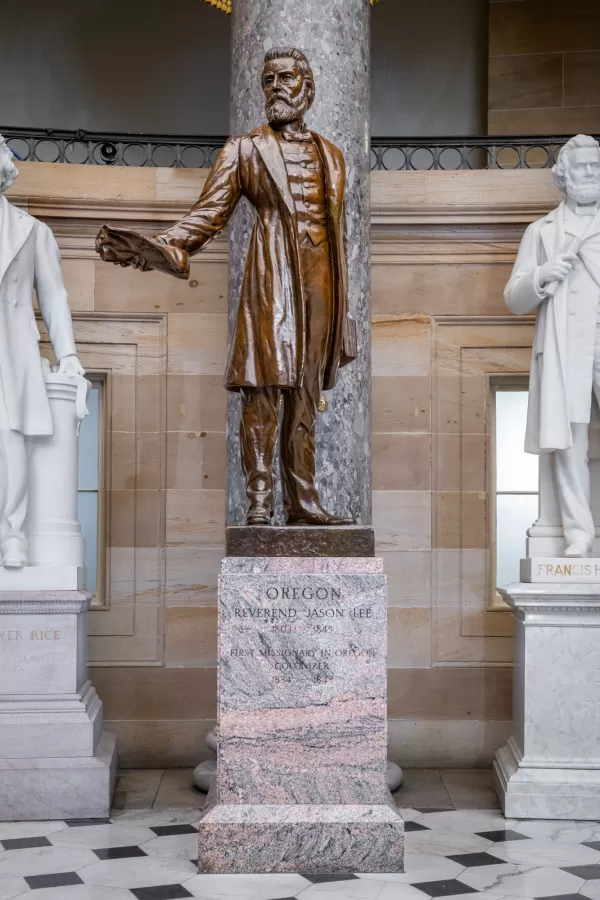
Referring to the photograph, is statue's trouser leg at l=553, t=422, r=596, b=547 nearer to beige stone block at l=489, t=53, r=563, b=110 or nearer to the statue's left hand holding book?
the statue's left hand holding book

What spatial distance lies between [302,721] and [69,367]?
2595 mm

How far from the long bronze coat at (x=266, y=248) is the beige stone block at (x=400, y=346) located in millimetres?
2996

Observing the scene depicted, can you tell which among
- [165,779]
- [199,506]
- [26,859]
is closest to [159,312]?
[199,506]

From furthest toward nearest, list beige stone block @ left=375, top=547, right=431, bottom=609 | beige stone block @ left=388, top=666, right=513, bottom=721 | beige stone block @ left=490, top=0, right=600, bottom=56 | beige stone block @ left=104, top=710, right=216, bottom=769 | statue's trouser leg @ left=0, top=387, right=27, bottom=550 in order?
beige stone block @ left=490, top=0, right=600, bottom=56 → beige stone block @ left=375, top=547, right=431, bottom=609 → beige stone block @ left=388, top=666, right=513, bottom=721 → beige stone block @ left=104, top=710, right=216, bottom=769 → statue's trouser leg @ left=0, top=387, right=27, bottom=550

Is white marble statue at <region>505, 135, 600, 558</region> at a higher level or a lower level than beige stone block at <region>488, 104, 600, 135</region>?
lower

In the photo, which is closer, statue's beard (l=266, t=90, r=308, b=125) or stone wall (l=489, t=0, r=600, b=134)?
statue's beard (l=266, t=90, r=308, b=125)

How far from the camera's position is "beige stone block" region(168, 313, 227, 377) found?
8.05m

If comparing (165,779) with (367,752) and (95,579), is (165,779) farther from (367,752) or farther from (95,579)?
(367,752)

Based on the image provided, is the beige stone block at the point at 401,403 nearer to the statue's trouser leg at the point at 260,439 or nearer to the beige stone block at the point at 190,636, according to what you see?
the beige stone block at the point at 190,636

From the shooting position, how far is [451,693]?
25.9ft

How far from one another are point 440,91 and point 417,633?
546cm

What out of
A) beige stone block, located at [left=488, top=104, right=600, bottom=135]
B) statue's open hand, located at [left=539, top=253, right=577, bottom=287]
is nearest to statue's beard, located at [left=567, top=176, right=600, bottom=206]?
statue's open hand, located at [left=539, top=253, right=577, bottom=287]

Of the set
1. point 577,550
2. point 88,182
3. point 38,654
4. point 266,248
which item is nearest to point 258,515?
point 266,248

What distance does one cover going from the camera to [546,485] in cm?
668
